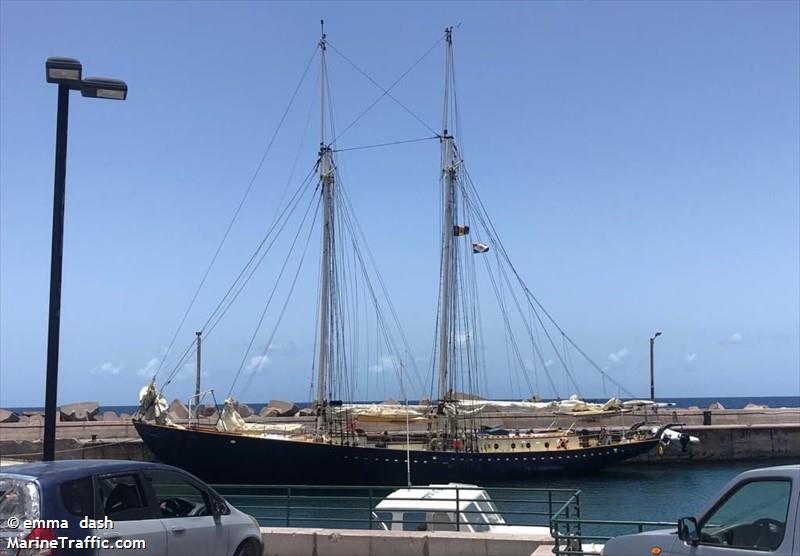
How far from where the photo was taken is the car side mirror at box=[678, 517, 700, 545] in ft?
Result: 24.2

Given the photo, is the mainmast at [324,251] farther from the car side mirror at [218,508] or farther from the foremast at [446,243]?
the car side mirror at [218,508]

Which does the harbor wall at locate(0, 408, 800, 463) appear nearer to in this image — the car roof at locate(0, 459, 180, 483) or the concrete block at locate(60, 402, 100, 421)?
the concrete block at locate(60, 402, 100, 421)

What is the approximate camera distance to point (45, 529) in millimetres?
7312

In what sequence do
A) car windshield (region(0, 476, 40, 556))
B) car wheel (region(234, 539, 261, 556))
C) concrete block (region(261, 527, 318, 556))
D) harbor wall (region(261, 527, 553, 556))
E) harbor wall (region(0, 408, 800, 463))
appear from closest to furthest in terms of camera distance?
car windshield (region(0, 476, 40, 556)) < car wheel (region(234, 539, 261, 556)) < harbor wall (region(261, 527, 553, 556)) < concrete block (region(261, 527, 318, 556)) < harbor wall (region(0, 408, 800, 463))

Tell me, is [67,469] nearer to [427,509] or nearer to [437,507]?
[427,509]

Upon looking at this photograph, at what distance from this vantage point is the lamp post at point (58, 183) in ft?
38.7

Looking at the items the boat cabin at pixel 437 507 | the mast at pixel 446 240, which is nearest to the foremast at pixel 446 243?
the mast at pixel 446 240

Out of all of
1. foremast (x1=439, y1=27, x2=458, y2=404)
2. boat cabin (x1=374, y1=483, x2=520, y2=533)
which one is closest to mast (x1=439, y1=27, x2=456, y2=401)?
foremast (x1=439, y1=27, x2=458, y2=404)

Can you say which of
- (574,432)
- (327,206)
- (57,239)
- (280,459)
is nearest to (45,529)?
(57,239)

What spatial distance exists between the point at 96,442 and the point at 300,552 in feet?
119

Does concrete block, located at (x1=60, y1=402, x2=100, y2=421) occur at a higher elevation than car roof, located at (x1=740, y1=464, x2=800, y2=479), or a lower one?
lower

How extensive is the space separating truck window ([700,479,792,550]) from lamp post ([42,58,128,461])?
8.75m

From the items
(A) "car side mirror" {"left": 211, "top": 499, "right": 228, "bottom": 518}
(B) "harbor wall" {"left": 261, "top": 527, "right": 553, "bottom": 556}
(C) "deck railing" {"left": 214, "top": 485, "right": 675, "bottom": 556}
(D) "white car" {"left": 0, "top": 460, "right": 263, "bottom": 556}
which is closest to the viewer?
(D) "white car" {"left": 0, "top": 460, "right": 263, "bottom": 556}

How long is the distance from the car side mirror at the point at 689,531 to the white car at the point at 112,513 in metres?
4.95
